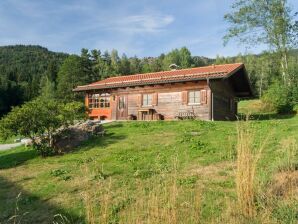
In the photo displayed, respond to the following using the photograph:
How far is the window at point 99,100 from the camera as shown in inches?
1034

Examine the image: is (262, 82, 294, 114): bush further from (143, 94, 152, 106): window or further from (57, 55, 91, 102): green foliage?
(57, 55, 91, 102): green foliage

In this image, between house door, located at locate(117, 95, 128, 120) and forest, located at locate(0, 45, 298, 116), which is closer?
house door, located at locate(117, 95, 128, 120)

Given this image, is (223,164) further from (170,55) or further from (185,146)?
(170,55)

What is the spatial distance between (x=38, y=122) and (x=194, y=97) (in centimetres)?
1126

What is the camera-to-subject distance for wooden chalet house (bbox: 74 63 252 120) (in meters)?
21.4

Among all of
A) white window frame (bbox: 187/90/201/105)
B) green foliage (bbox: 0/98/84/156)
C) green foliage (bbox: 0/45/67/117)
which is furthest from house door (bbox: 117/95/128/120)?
green foliage (bbox: 0/45/67/117)

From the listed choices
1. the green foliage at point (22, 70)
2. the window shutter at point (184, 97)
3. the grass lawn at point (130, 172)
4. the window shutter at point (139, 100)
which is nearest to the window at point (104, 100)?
the window shutter at point (139, 100)

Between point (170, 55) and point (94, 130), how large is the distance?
68.9 metres

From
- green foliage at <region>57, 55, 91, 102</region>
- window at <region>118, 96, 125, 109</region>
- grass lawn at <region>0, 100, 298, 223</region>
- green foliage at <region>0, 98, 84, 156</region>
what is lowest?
grass lawn at <region>0, 100, 298, 223</region>

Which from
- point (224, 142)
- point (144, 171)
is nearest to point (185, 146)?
point (224, 142)

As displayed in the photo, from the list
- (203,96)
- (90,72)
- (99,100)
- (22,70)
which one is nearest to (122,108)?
(99,100)

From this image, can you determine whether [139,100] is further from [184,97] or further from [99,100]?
[99,100]

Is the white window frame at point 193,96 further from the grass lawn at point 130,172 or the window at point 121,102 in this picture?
the grass lawn at point 130,172

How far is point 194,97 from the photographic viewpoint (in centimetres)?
2186
